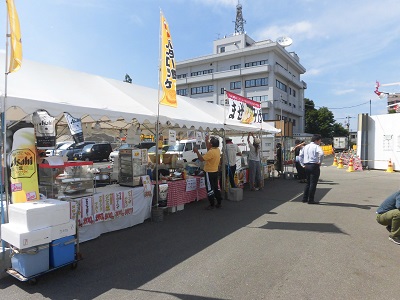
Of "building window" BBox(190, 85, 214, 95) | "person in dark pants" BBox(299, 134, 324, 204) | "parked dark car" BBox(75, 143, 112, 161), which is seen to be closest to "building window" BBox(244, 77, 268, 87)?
"building window" BBox(190, 85, 214, 95)

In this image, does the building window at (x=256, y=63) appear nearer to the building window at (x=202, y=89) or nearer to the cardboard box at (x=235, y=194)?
the building window at (x=202, y=89)

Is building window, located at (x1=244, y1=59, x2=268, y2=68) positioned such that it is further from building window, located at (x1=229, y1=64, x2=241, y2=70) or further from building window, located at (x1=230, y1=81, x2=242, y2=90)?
building window, located at (x1=230, y1=81, x2=242, y2=90)

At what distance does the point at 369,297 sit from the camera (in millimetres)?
3174

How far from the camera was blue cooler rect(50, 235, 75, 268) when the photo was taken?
12.0 ft

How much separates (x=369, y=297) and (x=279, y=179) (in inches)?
409

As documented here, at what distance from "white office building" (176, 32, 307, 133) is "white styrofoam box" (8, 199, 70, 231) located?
3879cm

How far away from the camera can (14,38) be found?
12.5 ft

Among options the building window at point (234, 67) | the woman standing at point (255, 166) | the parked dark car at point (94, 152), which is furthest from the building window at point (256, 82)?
the woman standing at point (255, 166)

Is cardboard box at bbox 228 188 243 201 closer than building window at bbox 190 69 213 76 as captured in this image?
Yes

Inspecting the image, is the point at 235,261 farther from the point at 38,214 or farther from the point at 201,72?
the point at 201,72

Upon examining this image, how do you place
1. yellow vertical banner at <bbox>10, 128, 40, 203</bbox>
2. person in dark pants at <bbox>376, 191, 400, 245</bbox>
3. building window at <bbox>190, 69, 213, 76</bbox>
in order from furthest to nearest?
1. building window at <bbox>190, 69, 213, 76</bbox>
2. person in dark pants at <bbox>376, 191, 400, 245</bbox>
3. yellow vertical banner at <bbox>10, 128, 40, 203</bbox>

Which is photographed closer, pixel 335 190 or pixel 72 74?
pixel 72 74

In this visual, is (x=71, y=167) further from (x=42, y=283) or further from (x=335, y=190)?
(x=335, y=190)

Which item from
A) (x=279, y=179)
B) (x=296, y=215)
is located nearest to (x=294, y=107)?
(x=279, y=179)
